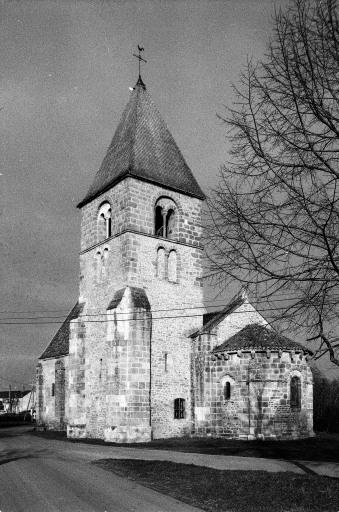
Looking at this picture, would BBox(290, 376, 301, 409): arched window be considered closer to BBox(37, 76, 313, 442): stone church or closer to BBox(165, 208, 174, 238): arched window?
BBox(37, 76, 313, 442): stone church

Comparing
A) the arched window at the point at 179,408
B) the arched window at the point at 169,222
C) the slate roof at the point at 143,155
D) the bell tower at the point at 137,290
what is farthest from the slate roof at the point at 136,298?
the slate roof at the point at 143,155

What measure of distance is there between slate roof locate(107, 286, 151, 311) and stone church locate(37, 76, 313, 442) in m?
0.07

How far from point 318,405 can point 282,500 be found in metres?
35.6

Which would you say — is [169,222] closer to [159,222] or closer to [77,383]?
[159,222]

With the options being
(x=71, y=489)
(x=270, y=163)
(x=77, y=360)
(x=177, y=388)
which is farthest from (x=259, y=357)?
(x=270, y=163)

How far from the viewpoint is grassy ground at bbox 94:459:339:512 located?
9.70 m

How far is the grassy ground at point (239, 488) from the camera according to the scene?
9.70 metres

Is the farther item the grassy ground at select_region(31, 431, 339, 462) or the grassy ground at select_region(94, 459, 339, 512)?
the grassy ground at select_region(31, 431, 339, 462)

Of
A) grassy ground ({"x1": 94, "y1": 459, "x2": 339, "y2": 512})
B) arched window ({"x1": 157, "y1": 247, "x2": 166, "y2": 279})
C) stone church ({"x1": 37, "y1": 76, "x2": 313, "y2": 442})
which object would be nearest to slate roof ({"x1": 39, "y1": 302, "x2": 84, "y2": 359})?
stone church ({"x1": 37, "y1": 76, "x2": 313, "y2": 442})

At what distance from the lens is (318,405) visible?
43.6 m

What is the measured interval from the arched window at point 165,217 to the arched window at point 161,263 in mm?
1017

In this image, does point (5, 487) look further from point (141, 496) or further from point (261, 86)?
point (261, 86)

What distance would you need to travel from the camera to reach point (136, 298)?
25766mm

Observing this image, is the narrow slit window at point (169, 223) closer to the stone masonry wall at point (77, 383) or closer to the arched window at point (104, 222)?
the arched window at point (104, 222)
